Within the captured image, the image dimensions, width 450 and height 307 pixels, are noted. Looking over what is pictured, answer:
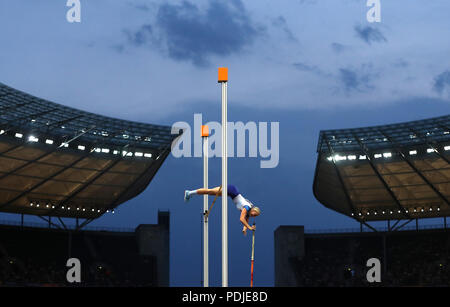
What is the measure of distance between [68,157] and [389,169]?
2318 centimetres

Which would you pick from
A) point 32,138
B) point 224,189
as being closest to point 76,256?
point 32,138

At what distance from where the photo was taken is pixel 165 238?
5500 cm

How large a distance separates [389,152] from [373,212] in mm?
11296

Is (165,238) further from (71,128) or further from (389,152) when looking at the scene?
(389,152)

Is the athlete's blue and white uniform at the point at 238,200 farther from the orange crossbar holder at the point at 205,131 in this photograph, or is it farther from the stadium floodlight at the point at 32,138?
the stadium floodlight at the point at 32,138

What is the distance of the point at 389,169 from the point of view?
4550 centimetres

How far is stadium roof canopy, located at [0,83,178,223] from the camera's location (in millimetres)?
38031

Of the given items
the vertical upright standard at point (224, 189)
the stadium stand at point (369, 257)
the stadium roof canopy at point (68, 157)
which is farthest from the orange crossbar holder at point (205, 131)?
the stadium stand at point (369, 257)

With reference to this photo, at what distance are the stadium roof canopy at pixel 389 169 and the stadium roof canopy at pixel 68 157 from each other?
41.5 feet

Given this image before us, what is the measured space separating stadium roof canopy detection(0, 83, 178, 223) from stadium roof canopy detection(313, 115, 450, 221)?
12.6 m

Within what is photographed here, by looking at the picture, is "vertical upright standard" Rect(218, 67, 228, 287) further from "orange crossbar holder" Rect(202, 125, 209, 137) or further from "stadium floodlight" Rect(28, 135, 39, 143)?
"stadium floodlight" Rect(28, 135, 39, 143)

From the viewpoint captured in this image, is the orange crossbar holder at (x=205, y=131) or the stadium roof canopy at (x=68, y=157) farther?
the stadium roof canopy at (x=68, y=157)

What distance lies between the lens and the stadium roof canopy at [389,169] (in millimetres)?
42125
